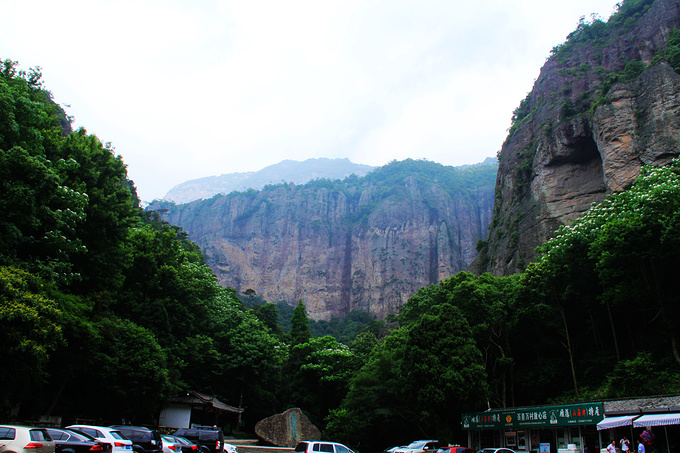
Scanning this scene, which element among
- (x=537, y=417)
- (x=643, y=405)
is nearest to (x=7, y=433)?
(x=537, y=417)

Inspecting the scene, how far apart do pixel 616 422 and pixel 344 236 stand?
101569mm

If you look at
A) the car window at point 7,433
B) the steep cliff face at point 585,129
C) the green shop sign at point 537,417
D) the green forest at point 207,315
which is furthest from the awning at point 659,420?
the steep cliff face at point 585,129

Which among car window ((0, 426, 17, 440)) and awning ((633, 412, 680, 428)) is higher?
car window ((0, 426, 17, 440))

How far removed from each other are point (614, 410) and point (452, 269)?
273 ft

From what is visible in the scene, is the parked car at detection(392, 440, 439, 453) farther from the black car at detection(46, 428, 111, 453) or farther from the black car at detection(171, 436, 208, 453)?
the black car at detection(46, 428, 111, 453)

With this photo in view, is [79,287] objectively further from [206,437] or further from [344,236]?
[344,236]

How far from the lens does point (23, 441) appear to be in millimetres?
10062

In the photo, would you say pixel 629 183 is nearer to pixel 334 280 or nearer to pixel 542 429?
pixel 542 429

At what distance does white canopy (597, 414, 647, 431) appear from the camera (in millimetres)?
15516

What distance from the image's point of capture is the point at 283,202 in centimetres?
12056

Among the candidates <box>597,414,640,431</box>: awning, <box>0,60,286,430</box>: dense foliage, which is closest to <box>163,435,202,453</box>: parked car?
<box>0,60,286,430</box>: dense foliage

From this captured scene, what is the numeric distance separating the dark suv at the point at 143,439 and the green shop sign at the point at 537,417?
15374 mm

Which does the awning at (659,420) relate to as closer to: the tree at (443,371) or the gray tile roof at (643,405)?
the gray tile roof at (643,405)

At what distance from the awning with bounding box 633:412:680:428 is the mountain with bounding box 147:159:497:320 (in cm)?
8070
